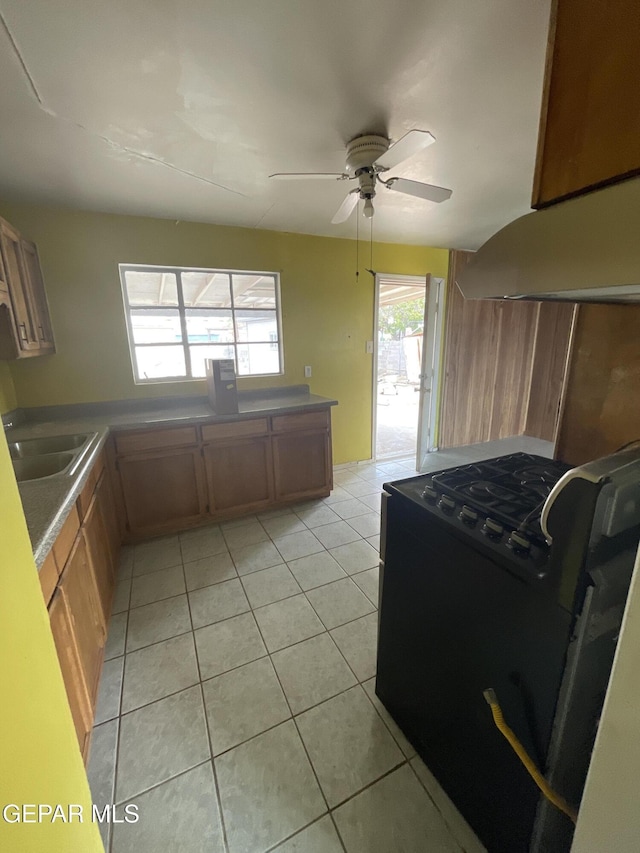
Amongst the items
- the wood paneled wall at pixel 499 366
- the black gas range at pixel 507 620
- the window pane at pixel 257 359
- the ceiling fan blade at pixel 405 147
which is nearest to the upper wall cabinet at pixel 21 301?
the window pane at pixel 257 359

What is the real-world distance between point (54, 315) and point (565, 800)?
3485 mm

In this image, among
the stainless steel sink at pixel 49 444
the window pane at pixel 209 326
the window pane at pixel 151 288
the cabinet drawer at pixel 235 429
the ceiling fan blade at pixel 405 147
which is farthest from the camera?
the window pane at pixel 209 326

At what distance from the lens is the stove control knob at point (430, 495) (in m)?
1.12

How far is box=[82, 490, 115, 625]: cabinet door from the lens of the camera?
1.67 m

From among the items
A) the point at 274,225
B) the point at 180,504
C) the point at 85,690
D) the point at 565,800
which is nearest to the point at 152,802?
the point at 85,690

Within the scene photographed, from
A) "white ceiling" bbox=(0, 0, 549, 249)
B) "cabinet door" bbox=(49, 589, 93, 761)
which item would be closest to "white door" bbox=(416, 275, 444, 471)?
"white ceiling" bbox=(0, 0, 549, 249)

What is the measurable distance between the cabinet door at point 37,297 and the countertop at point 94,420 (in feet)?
1.68

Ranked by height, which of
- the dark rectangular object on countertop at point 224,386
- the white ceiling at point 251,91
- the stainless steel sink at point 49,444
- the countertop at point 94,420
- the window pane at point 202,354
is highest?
the white ceiling at point 251,91

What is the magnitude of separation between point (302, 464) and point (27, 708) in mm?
2513

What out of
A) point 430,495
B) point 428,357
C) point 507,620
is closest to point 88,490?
point 430,495

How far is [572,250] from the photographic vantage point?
636 mm

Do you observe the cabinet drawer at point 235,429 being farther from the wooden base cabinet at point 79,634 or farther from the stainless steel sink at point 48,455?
the wooden base cabinet at point 79,634

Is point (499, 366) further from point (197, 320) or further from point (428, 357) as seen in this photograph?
point (197, 320)

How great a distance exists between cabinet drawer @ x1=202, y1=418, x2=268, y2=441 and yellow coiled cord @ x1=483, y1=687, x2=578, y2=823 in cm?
222
